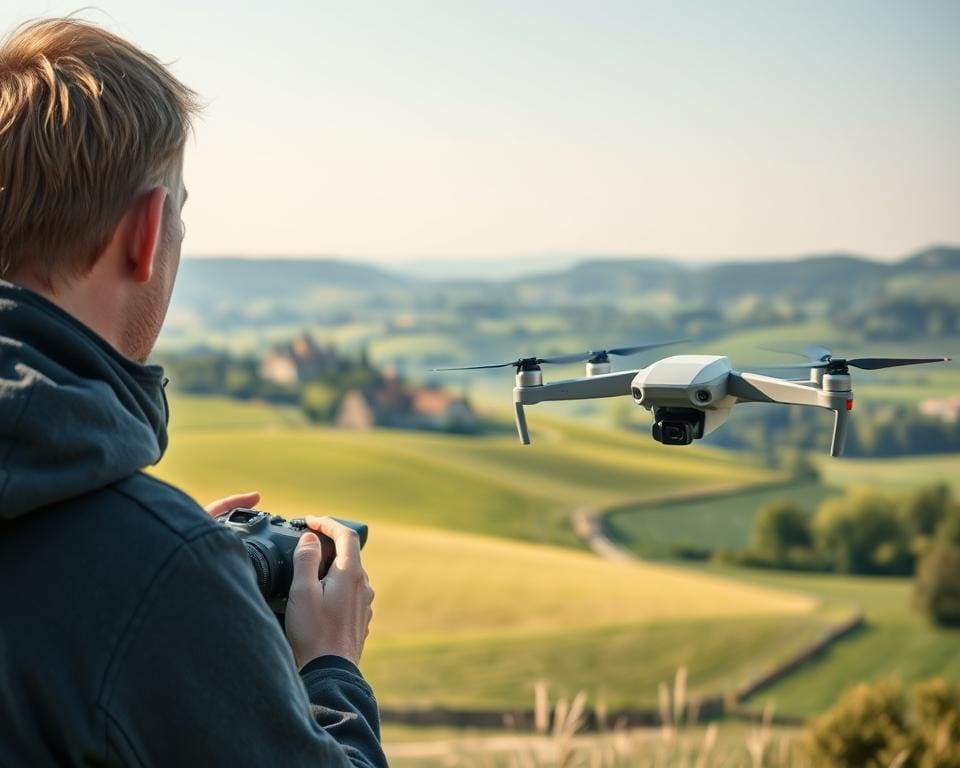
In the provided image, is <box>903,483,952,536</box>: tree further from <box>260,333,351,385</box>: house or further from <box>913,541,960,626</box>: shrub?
<box>260,333,351,385</box>: house

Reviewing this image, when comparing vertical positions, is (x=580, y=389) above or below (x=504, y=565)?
above

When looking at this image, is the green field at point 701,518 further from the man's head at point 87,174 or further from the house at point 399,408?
the man's head at point 87,174

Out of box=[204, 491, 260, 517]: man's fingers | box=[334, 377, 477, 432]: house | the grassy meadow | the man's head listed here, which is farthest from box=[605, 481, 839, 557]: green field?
the man's head

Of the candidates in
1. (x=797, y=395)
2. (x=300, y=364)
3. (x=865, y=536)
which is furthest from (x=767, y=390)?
(x=300, y=364)

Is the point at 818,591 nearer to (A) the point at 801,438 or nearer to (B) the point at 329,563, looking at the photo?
(A) the point at 801,438

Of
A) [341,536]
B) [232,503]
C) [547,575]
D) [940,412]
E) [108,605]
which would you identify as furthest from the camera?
[547,575]

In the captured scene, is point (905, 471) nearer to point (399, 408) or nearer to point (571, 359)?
point (399, 408)
